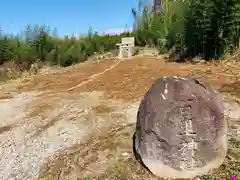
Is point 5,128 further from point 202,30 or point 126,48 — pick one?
point 126,48

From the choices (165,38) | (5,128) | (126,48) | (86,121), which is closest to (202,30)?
(165,38)

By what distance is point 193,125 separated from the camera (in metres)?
3.97

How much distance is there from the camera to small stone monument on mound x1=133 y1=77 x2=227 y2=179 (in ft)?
13.0

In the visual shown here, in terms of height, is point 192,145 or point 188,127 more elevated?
point 188,127

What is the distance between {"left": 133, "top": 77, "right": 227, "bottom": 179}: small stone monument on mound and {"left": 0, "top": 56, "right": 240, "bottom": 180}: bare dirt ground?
0.54 feet

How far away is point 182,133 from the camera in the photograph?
13.0ft

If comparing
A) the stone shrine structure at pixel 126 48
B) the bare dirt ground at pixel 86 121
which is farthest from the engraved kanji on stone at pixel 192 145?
the stone shrine structure at pixel 126 48

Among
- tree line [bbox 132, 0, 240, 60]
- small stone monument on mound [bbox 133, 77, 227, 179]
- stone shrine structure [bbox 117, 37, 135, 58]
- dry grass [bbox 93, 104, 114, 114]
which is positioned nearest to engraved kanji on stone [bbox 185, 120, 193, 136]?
small stone monument on mound [bbox 133, 77, 227, 179]

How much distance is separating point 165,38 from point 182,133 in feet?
26.8

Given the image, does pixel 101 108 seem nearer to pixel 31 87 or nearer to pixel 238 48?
pixel 31 87

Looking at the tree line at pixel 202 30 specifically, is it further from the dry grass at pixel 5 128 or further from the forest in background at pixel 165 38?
the dry grass at pixel 5 128

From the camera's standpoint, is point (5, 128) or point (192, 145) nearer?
point (192, 145)

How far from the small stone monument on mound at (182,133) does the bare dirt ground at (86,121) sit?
0.54 feet

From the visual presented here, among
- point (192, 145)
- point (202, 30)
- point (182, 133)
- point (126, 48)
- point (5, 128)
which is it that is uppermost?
point (202, 30)
